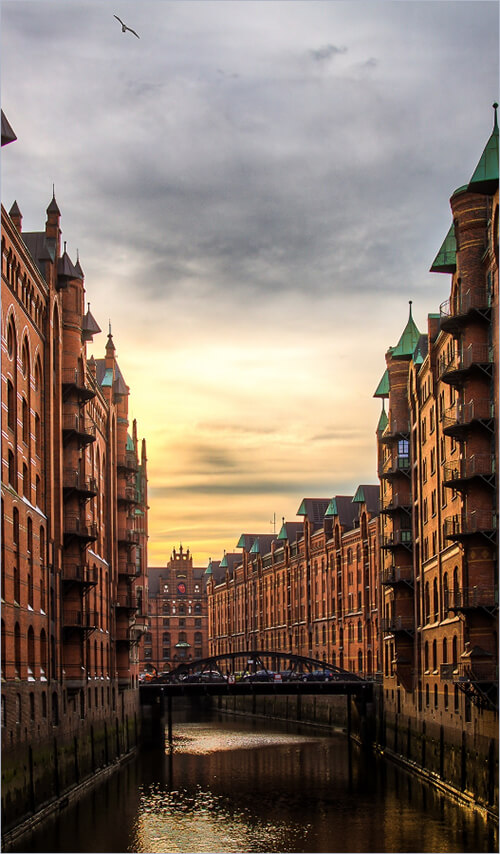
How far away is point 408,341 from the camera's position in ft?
197

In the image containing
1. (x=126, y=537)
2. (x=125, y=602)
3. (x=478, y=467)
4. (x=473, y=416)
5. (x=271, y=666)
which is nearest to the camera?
(x=473, y=416)

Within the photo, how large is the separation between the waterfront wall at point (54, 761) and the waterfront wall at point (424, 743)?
14.4 meters

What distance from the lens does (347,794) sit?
4600cm

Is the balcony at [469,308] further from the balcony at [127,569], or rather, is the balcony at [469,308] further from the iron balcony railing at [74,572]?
the balcony at [127,569]

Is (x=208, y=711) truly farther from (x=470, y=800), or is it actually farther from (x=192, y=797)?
(x=470, y=800)

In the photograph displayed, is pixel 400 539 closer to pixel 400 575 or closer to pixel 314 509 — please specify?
pixel 400 575

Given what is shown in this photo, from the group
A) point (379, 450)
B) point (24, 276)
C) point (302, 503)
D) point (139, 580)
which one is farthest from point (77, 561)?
point (302, 503)

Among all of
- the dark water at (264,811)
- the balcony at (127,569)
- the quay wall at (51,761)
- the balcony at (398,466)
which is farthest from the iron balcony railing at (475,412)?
the balcony at (127,569)

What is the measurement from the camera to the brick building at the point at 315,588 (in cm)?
8625

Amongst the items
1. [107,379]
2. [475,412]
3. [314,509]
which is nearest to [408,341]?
[107,379]

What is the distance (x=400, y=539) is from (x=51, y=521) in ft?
70.0

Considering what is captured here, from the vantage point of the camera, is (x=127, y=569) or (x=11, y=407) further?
(x=127, y=569)

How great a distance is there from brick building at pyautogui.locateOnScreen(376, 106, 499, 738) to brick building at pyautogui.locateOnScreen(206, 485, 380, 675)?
20882 mm

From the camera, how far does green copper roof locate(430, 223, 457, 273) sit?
43.3 metres
